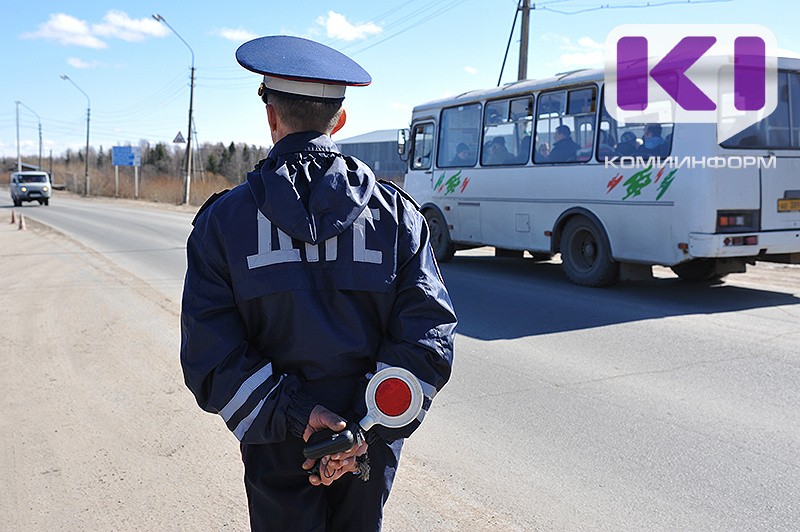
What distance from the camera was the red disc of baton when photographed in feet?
6.70

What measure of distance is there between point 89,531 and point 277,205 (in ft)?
7.60

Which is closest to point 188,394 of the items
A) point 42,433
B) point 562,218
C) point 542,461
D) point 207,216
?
point 42,433

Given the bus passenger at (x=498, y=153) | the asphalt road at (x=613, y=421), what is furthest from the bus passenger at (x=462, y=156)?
the asphalt road at (x=613, y=421)

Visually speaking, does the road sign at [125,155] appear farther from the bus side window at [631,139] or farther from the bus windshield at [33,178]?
the bus side window at [631,139]

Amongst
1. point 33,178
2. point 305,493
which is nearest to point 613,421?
point 305,493

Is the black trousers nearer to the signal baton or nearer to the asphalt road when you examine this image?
the signal baton

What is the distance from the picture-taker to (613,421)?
529cm

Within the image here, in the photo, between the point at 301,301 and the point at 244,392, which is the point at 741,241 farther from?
the point at 244,392

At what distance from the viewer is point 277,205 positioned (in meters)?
2.10

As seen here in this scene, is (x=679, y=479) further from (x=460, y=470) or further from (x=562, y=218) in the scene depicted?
(x=562, y=218)

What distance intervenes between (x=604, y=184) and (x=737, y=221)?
1.98m

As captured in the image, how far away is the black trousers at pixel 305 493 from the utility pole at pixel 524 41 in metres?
21.2

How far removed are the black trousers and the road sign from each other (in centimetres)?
6204

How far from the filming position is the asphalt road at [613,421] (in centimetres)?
392
